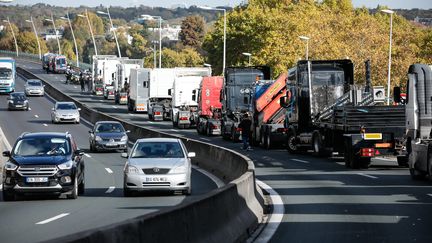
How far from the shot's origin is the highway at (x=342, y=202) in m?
17.4

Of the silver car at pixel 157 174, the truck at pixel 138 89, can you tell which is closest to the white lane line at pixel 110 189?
the silver car at pixel 157 174

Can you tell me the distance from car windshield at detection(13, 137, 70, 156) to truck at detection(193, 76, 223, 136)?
36.9m

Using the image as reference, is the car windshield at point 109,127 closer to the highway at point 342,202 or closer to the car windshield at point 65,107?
the highway at point 342,202

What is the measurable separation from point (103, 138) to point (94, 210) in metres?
27.6

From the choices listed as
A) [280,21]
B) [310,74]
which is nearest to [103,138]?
[310,74]

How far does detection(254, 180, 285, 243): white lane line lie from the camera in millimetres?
17141

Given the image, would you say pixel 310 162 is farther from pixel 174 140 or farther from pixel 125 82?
pixel 125 82

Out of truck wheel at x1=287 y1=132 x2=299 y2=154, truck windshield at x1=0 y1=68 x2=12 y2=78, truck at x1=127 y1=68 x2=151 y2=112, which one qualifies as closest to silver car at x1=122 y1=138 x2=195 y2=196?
truck wheel at x1=287 y1=132 x2=299 y2=154

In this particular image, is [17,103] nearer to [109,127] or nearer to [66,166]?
[109,127]

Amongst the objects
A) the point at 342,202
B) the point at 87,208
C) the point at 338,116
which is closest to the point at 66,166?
the point at 87,208

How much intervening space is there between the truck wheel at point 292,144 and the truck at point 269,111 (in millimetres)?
3396

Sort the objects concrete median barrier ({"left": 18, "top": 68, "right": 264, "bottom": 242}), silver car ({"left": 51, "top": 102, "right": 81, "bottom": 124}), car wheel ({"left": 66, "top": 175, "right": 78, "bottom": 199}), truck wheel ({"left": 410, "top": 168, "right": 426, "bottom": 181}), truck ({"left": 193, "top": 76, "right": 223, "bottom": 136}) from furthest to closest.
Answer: silver car ({"left": 51, "top": 102, "right": 81, "bottom": 124}) < truck ({"left": 193, "top": 76, "right": 223, "bottom": 136}) < truck wheel ({"left": 410, "top": 168, "right": 426, "bottom": 181}) < car wheel ({"left": 66, "top": 175, "right": 78, "bottom": 199}) < concrete median barrier ({"left": 18, "top": 68, "right": 264, "bottom": 242})

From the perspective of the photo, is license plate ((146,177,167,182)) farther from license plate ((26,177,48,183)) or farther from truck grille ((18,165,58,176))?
license plate ((26,177,48,183))

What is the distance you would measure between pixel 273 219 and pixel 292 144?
2793 cm
